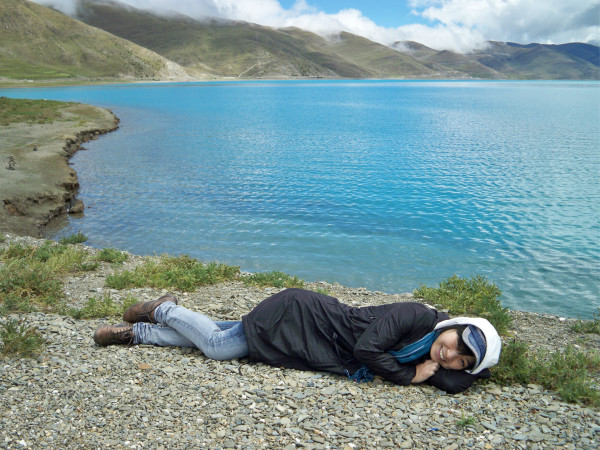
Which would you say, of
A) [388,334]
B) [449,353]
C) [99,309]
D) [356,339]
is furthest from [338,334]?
[99,309]

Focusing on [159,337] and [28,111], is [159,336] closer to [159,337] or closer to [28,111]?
[159,337]

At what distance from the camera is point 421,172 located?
40.2m

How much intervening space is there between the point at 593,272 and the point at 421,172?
21497mm

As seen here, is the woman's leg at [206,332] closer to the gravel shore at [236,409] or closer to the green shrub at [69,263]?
the gravel shore at [236,409]

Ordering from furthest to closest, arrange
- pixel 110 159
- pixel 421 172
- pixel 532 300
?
pixel 110 159
pixel 421 172
pixel 532 300

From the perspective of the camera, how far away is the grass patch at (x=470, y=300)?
11809 mm

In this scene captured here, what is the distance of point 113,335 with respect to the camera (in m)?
8.98

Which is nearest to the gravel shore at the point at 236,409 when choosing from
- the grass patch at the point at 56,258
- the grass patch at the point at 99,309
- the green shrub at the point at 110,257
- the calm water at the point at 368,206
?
the grass patch at the point at 99,309

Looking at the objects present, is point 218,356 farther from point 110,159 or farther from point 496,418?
point 110,159

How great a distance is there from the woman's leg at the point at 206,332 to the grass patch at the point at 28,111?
58.6 meters

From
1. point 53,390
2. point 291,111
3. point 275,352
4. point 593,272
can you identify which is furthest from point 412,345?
point 291,111

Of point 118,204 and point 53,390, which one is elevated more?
point 53,390

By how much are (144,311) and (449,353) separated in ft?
18.7

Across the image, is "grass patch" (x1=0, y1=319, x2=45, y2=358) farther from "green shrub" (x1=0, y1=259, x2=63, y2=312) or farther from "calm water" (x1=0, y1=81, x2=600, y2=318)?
"calm water" (x1=0, y1=81, x2=600, y2=318)
